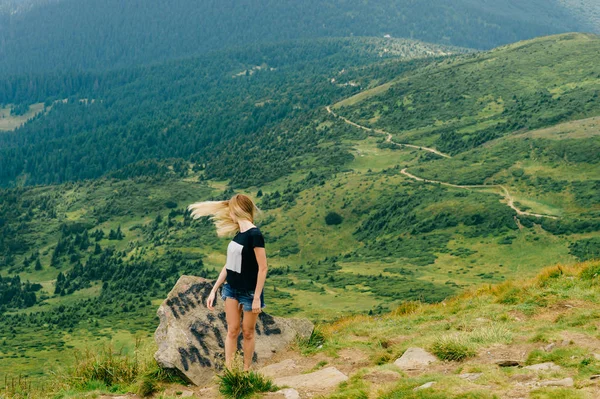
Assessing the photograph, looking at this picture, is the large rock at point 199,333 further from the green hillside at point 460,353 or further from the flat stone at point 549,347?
the flat stone at point 549,347

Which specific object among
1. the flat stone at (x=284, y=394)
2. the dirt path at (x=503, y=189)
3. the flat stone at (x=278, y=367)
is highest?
the flat stone at (x=284, y=394)

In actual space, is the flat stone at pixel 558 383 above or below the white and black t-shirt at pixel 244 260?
below

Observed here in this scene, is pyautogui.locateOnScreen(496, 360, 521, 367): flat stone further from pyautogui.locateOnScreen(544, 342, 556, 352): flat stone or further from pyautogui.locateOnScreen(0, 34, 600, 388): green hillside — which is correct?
pyautogui.locateOnScreen(0, 34, 600, 388): green hillside

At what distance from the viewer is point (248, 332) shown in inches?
650

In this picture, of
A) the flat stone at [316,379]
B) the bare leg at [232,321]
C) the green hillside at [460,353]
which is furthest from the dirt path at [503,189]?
the bare leg at [232,321]

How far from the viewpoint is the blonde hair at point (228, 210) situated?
1606 centimetres

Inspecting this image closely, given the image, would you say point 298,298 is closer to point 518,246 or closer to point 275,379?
point 518,246

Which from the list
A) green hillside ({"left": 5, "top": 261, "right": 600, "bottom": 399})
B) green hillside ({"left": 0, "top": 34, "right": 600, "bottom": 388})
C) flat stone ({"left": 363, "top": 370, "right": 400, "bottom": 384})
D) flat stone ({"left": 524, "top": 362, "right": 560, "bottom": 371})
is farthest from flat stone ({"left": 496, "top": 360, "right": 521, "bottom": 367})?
green hillside ({"left": 0, "top": 34, "right": 600, "bottom": 388})

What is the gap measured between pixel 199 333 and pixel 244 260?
378 centimetres

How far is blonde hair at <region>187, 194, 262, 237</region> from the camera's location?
Answer: 52.7ft

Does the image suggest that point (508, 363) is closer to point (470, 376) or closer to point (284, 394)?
point (470, 376)

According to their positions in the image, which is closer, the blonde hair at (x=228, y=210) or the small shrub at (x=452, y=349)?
the blonde hair at (x=228, y=210)

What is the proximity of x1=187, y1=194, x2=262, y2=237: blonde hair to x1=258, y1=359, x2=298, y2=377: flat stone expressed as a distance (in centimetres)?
376

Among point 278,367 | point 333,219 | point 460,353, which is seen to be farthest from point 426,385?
point 333,219
